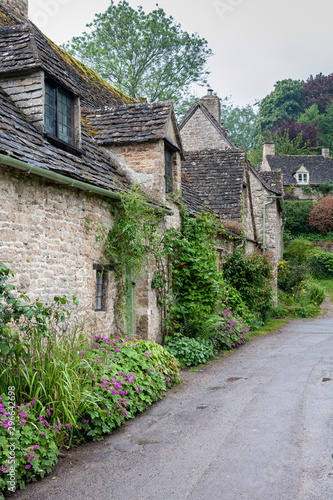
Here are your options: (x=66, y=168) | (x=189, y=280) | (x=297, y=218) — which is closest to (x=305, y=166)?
(x=297, y=218)

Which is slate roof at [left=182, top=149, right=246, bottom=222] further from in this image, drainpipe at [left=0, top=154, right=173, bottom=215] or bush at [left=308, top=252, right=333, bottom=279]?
bush at [left=308, top=252, right=333, bottom=279]

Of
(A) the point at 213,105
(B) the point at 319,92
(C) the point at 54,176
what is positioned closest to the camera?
(C) the point at 54,176

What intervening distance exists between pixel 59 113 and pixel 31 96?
68cm

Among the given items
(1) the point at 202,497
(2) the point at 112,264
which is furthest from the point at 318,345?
(1) the point at 202,497

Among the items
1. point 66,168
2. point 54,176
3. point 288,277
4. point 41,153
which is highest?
point 41,153

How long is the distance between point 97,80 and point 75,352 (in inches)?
449

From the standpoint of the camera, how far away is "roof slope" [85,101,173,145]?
1037 centimetres

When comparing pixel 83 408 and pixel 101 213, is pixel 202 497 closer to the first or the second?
pixel 83 408

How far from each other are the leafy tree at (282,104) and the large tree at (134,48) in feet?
128

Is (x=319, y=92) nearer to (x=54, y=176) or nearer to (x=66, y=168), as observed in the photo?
(x=66, y=168)

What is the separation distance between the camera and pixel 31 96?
789 cm

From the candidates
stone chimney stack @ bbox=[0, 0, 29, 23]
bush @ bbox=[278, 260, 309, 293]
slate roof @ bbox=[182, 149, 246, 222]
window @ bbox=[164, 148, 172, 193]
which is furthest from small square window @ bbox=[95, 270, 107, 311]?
bush @ bbox=[278, 260, 309, 293]

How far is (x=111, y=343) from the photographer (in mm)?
7922

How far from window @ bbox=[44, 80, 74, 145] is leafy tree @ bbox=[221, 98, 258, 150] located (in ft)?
200
